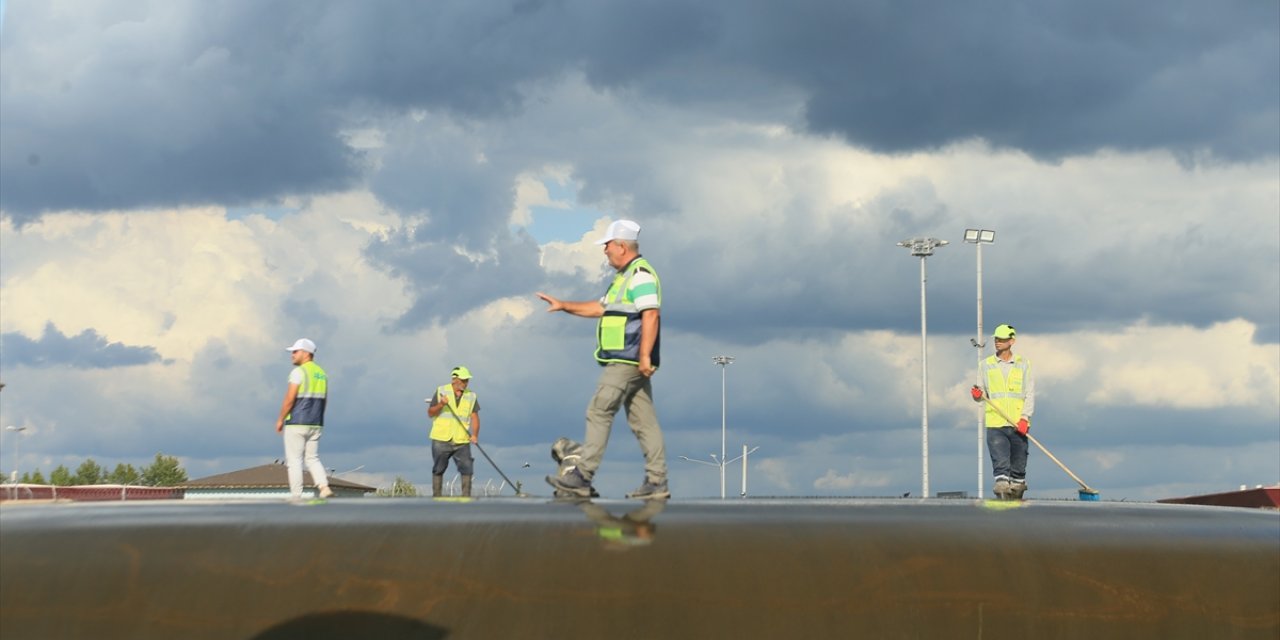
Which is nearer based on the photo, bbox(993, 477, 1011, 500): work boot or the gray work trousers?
the gray work trousers

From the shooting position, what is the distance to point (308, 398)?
689 inches

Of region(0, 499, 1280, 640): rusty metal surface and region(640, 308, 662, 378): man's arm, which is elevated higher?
region(640, 308, 662, 378): man's arm

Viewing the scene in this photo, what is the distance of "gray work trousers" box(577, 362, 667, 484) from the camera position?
1088 centimetres

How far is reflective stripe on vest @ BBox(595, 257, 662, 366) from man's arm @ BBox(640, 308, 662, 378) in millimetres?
59

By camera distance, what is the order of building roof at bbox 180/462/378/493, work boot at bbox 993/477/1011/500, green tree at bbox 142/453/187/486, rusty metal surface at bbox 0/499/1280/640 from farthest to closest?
green tree at bbox 142/453/187/486, building roof at bbox 180/462/378/493, work boot at bbox 993/477/1011/500, rusty metal surface at bbox 0/499/1280/640

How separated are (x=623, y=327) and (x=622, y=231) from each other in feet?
2.56

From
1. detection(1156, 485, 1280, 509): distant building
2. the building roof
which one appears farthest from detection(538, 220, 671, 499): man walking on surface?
the building roof

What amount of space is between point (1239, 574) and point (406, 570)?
17.4 feet

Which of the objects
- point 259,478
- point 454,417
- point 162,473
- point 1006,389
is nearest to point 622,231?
point 1006,389

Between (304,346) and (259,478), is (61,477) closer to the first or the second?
(259,478)

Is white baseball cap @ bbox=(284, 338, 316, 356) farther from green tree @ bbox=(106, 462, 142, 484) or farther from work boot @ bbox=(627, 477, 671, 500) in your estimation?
green tree @ bbox=(106, 462, 142, 484)

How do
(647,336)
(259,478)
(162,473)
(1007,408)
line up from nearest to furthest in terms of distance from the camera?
1. (647,336)
2. (1007,408)
3. (259,478)
4. (162,473)

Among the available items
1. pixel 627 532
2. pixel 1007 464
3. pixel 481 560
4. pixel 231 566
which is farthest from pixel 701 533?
pixel 1007 464

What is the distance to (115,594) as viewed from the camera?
338 inches
